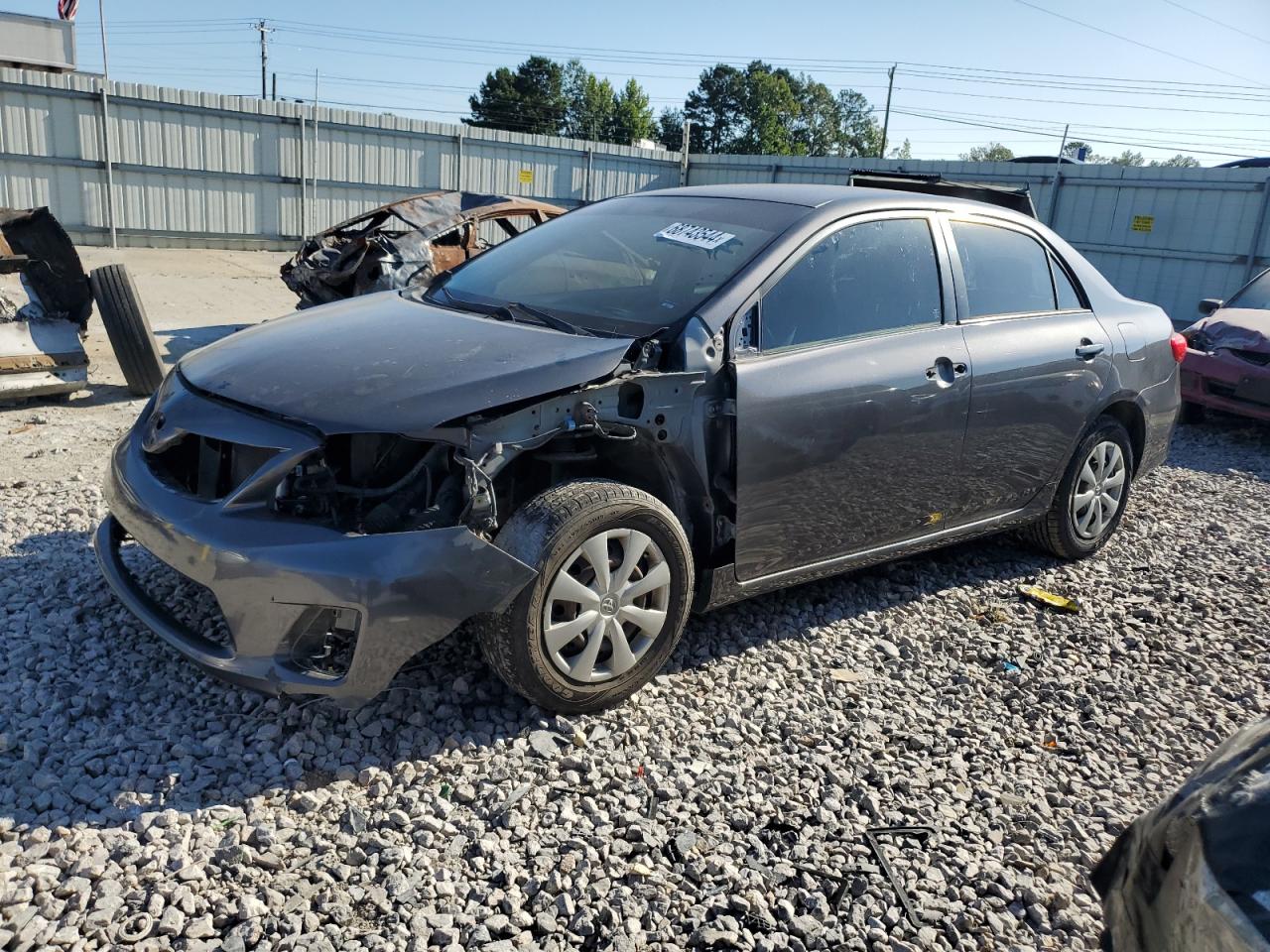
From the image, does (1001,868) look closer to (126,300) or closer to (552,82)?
(126,300)

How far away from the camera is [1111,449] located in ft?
17.0

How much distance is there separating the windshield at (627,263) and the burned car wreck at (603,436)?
0.02m

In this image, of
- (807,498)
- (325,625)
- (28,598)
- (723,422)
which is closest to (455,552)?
(325,625)

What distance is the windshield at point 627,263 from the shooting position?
3.75 metres

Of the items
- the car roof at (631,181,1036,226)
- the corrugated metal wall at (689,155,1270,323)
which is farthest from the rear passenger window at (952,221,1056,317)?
the corrugated metal wall at (689,155,1270,323)

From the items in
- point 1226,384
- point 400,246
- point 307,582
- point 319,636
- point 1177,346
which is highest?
point 1177,346

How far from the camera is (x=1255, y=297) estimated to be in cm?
962

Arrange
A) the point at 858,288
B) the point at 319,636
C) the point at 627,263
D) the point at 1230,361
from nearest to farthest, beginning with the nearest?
the point at 319,636 → the point at 858,288 → the point at 627,263 → the point at 1230,361

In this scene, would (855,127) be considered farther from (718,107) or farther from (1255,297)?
(1255,297)

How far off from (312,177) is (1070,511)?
701 inches

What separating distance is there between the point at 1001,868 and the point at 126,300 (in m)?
6.57

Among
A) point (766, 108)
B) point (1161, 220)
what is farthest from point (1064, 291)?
point (766, 108)

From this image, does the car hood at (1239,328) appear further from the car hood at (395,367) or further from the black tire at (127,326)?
the black tire at (127,326)

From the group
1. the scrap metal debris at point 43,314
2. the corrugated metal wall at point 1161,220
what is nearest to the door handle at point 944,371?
the scrap metal debris at point 43,314
